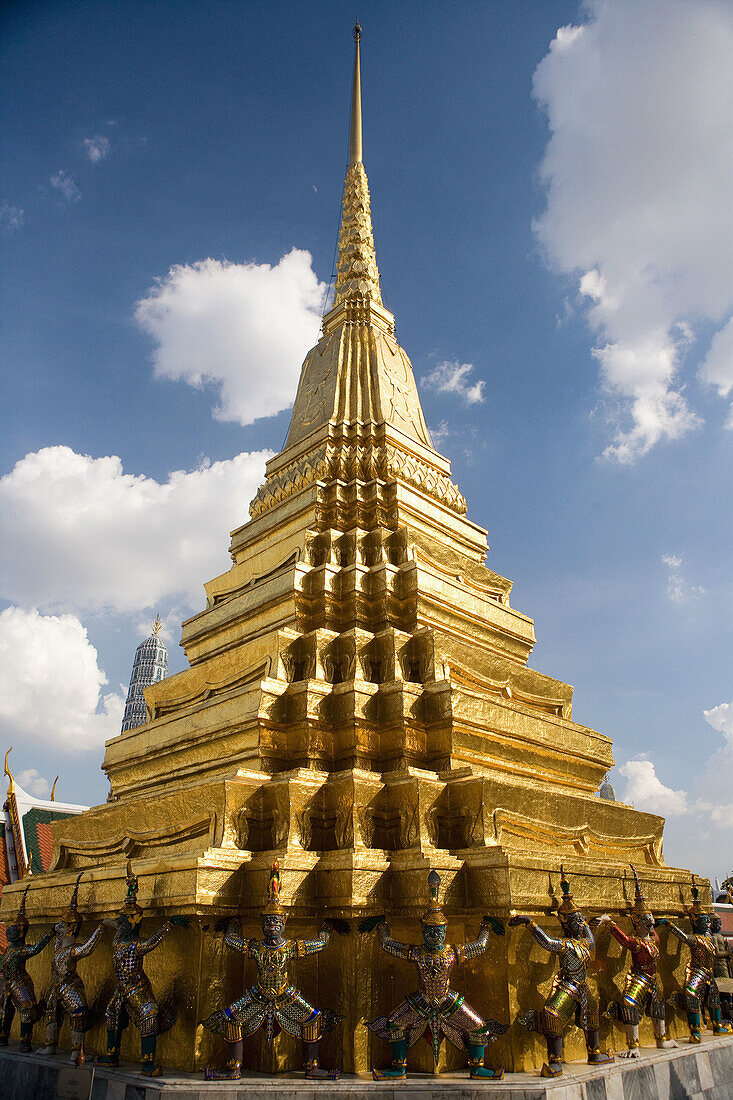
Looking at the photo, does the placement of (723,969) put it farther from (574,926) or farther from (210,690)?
(210,690)

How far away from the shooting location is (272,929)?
6.70 meters

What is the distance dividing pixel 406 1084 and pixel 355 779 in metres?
2.81

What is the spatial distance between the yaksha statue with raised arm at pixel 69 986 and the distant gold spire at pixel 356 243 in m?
14.9

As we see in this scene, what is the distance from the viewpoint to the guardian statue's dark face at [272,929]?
6.71 meters

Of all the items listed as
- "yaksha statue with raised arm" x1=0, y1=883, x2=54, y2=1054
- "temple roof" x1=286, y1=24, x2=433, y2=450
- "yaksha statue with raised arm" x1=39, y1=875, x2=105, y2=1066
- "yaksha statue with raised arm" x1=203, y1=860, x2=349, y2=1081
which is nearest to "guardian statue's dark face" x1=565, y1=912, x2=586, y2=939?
"yaksha statue with raised arm" x1=203, y1=860, x2=349, y2=1081

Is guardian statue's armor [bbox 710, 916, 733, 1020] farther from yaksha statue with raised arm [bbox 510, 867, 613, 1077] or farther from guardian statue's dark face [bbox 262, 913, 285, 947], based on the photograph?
guardian statue's dark face [bbox 262, 913, 285, 947]

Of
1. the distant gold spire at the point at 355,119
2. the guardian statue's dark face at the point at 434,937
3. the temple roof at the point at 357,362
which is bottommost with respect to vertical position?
the guardian statue's dark face at the point at 434,937

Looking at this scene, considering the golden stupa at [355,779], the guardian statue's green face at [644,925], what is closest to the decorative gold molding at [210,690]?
the golden stupa at [355,779]

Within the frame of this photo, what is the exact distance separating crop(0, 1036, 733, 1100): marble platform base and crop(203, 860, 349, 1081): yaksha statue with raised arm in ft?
0.69

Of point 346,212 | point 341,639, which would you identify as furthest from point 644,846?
point 346,212

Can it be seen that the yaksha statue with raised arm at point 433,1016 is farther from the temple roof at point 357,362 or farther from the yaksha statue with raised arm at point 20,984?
the temple roof at point 357,362

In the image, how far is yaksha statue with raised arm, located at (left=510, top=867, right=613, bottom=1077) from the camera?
22.8 ft

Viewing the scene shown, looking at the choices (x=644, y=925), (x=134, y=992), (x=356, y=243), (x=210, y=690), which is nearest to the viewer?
(x=134, y=992)

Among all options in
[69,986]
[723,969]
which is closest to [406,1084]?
[69,986]
